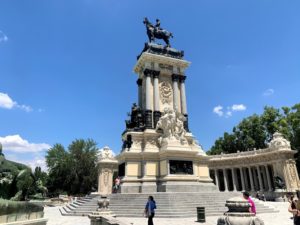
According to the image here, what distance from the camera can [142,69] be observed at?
28594 millimetres

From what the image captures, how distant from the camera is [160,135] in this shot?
78.5 feet

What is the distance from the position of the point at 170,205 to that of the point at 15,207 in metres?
11.8

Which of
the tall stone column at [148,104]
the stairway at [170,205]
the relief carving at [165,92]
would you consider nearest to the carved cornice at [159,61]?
the tall stone column at [148,104]

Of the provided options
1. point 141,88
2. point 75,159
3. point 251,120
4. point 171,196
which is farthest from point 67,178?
point 251,120

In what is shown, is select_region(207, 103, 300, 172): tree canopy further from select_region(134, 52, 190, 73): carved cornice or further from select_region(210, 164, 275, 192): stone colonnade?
select_region(134, 52, 190, 73): carved cornice

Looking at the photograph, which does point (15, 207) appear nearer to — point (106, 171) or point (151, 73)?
point (151, 73)

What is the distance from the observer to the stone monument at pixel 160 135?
21141 millimetres

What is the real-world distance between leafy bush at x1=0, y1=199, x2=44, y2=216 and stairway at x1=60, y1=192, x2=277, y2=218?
9.95 metres

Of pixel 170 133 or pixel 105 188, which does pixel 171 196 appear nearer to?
pixel 170 133

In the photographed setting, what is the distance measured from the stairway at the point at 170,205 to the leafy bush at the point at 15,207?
9948 millimetres

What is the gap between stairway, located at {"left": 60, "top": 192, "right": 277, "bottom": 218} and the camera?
604 inches

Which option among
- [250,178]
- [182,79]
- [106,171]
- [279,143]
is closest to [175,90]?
[182,79]

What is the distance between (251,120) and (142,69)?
111 feet

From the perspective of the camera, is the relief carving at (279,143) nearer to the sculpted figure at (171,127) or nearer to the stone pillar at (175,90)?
the stone pillar at (175,90)
